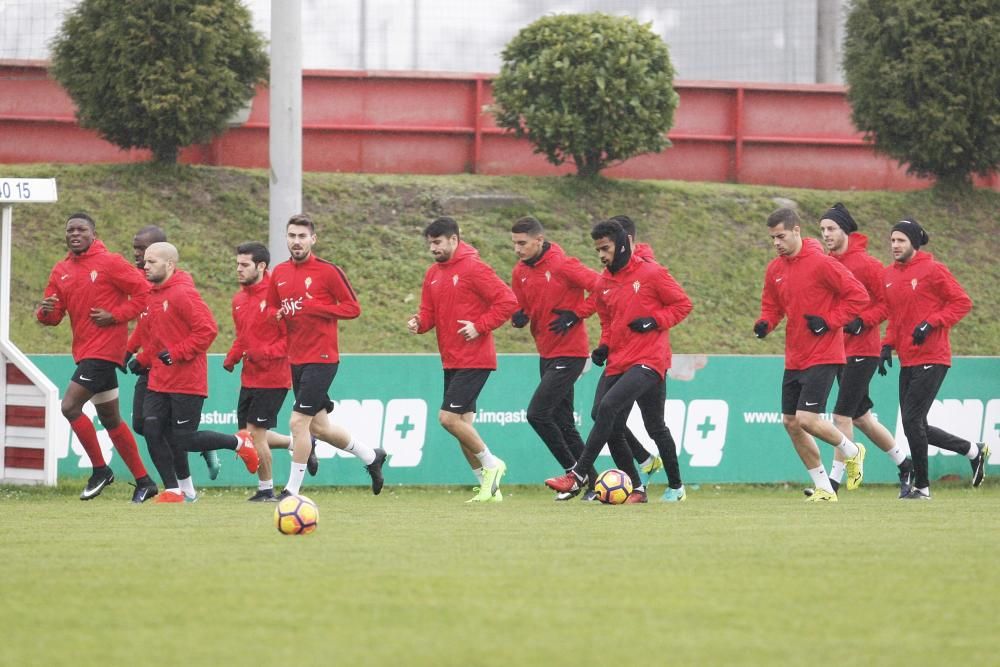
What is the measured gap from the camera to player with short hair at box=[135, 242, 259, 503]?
13461mm

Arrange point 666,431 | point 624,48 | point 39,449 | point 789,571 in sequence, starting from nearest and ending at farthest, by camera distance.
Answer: point 789,571, point 666,431, point 39,449, point 624,48

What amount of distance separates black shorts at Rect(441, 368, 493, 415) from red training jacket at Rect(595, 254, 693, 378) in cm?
112

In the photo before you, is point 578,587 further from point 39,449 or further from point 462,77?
point 462,77

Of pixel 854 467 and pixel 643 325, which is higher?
pixel 643 325

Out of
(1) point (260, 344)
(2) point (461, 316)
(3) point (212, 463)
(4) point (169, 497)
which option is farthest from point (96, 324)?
(2) point (461, 316)

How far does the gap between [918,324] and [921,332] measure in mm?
279

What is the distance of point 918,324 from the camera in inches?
563

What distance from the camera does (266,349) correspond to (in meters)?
13.9

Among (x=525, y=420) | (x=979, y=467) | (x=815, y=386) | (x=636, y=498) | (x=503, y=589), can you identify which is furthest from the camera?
(x=525, y=420)

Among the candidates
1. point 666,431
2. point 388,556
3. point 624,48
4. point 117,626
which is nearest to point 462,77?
point 624,48

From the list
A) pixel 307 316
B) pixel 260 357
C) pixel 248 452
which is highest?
pixel 307 316

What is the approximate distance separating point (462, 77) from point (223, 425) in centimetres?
1121

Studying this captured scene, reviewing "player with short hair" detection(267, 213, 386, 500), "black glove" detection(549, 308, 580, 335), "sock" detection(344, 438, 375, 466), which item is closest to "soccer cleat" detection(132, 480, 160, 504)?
"player with short hair" detection(267, 213, 386, 500)

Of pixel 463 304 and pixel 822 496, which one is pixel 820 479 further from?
pixel 463 304
